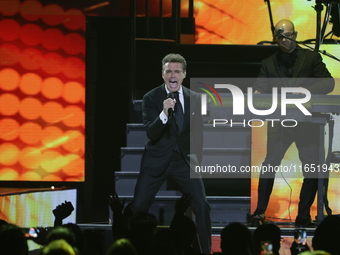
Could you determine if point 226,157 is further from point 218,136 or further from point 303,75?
point 303,75

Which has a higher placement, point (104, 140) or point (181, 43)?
point (181, 43)

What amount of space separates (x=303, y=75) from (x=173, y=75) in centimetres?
155

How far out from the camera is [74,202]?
881 centimetres

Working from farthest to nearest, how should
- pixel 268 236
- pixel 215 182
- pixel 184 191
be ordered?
pixel 215 182, pixel 184 191, pixel 268 236

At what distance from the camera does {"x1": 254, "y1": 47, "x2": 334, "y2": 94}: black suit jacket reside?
23.3ft

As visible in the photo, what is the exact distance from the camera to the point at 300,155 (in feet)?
22.8

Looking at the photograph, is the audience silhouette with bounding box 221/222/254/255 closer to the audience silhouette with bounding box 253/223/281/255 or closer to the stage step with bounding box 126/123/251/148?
the audience silhouette with bounding box 253/223/281/255

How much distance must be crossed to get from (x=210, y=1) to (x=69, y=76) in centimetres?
216

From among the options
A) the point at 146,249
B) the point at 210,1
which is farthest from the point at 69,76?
the point at 146,249

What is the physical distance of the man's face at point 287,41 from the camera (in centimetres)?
708

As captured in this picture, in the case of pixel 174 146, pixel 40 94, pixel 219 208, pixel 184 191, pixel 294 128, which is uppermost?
pixel 40 94

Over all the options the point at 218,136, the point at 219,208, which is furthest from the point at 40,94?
the point at 219,208

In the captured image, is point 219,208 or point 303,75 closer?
point 303,75

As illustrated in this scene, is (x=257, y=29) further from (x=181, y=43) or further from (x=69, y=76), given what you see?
(x=69, y=76)
